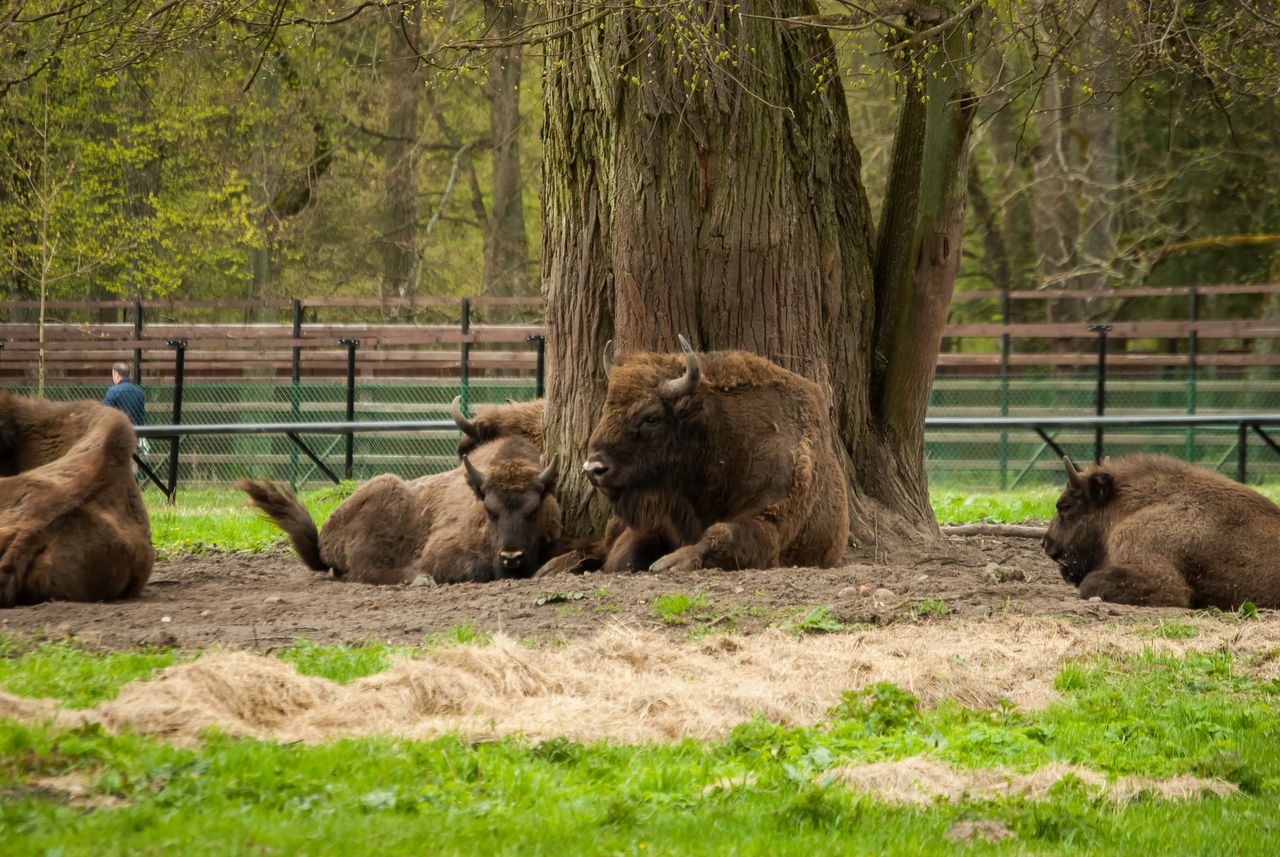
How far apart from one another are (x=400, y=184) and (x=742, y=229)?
22.7 m

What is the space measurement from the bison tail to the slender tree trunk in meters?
19.2

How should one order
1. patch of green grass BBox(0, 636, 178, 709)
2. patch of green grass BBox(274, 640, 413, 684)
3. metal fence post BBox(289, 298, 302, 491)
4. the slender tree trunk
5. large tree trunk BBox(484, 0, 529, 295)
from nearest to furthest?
patch of green grass BBox(0, 636, 178, 709)
patch of green grass BBox(274, 640, 413, 684)
metal fence post BBox(289, 298, 302, 491)
the slender tree trunk
large tree trunk BBox(484, 0, 529, 295)

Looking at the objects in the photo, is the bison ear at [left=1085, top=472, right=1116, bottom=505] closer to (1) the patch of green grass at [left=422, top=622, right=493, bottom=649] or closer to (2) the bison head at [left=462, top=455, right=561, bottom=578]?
(2) the bison head at [left=462, top=455, right=561, bottom=578]

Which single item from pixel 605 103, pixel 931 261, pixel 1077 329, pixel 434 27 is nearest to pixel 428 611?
pixel 605 103

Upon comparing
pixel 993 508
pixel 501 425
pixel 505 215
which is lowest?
pixel 993 508

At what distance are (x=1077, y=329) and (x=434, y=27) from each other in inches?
494

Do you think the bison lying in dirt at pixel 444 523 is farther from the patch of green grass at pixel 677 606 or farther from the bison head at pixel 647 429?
the patch of green grass at pixel 677 606

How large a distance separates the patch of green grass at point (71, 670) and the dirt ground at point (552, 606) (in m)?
0.39

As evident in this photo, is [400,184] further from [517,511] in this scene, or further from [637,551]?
[637,551]

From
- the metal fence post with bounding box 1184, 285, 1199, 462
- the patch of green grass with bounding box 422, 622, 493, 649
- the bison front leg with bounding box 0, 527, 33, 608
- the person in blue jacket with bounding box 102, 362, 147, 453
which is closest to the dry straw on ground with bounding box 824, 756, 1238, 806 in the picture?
the patch of green grass with bounding box 422, 622, 493, 649

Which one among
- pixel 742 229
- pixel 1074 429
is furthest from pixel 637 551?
pixel 1074 429

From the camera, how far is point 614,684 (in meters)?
6.62

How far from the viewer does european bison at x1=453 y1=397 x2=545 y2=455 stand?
12.9 metres

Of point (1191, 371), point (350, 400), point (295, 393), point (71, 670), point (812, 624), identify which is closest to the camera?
point (71, 670)
